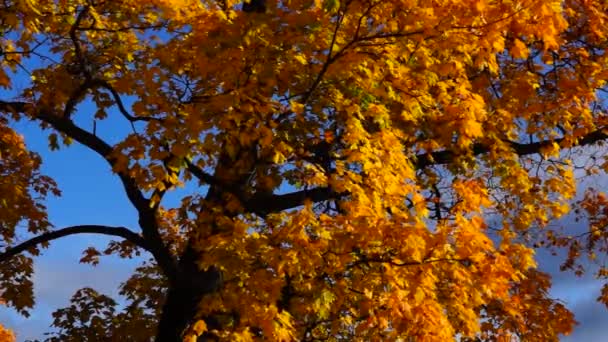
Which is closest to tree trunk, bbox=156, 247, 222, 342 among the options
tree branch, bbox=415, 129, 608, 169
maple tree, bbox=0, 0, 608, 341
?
maple tree, bbox=0, 0, 608, 341

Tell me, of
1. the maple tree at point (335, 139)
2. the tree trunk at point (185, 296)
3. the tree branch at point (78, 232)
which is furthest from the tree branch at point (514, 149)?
the tree branch at point (78, 232)

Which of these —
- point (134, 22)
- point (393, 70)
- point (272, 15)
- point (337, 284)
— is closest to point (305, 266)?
point (337, 284)

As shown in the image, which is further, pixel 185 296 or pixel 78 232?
pixel 78 232

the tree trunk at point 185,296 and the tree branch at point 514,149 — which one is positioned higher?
the tree branch at point 514,149

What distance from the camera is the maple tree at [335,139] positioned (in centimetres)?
889

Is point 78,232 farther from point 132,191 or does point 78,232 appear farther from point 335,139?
point 335,139

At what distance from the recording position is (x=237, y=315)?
10.1 m

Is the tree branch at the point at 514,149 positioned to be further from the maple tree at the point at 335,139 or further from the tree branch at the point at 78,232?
the tree branch at the point at 78,232

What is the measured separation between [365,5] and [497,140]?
4.32 m

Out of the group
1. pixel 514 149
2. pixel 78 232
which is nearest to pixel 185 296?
pixel 78 232

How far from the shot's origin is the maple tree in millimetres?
8891

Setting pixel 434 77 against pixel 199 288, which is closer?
pixel 434 77

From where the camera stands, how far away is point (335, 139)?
11.7 m

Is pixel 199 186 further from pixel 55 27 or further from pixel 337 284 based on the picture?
pixel 337 284
